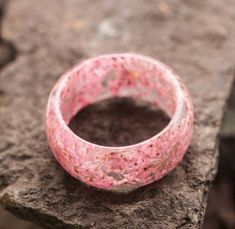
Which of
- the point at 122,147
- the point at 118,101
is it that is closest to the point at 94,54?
the point at 118,101

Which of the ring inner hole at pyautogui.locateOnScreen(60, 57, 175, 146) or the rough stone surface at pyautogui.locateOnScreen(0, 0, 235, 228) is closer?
the rough stone surface at pyautogui.locateOnScreen(0, 0, 235, 228)

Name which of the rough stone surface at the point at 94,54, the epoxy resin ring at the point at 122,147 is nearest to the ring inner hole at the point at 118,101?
the epoxy resin ring at the point at 122,147

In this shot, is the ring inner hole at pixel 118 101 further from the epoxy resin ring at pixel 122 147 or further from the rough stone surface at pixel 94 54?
the rough stone surface at pixel 94 54

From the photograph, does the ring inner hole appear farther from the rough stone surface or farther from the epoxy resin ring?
the rough stone surface

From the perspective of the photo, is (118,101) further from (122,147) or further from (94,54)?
(122,147)

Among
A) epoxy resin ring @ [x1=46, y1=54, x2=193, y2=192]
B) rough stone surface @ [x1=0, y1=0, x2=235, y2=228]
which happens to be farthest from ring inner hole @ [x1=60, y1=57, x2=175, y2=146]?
rough stone surface @ [x1=0, y1=0, x2=235, y2=228]
